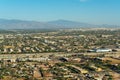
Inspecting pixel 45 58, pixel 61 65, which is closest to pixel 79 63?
pixel 61 65

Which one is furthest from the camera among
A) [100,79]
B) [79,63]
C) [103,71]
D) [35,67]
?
[79,63]

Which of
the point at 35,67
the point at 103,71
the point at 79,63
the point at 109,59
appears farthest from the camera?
the point at 109,59

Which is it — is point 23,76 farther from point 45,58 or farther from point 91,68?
point 45,58

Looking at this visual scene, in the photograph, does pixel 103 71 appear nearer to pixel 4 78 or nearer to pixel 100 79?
pixel 100 79

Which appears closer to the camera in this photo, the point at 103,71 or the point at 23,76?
the point at 23,76

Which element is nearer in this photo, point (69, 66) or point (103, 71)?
point (103, 71)

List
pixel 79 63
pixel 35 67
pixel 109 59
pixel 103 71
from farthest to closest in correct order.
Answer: pixel 109 59, pixel 79 63, pixel 35 67, pixel 103 71

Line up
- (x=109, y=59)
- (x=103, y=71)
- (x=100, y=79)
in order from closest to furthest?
(x=100, y=79)
(x=103, y=71)
(x=109, y=59)

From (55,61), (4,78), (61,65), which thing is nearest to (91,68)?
(61,65)
